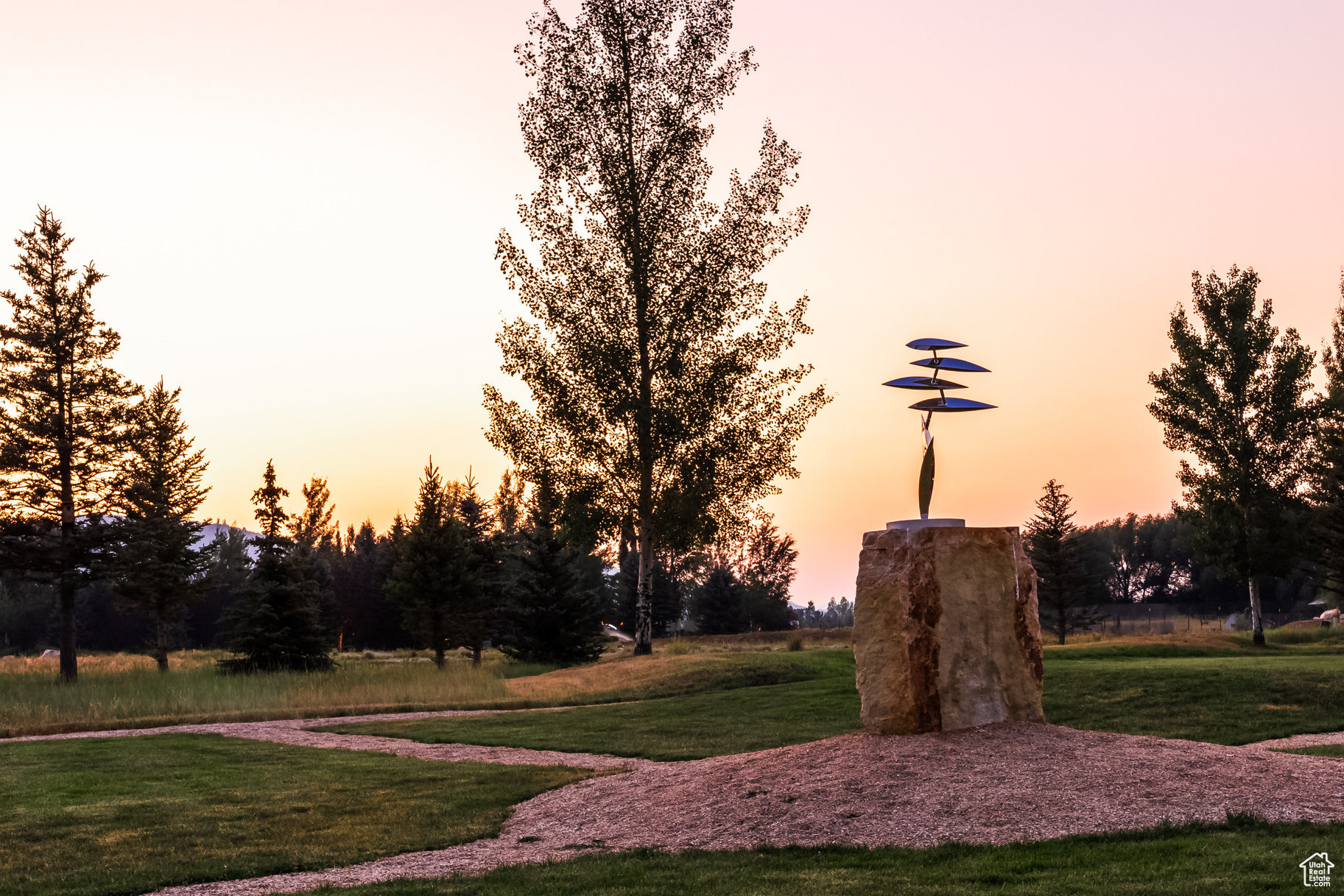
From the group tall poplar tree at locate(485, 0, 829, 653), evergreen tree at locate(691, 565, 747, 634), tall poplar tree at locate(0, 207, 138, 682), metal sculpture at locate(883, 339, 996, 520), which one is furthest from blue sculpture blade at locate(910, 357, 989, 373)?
evergreen tree at locate(691, 565, 747, 634)

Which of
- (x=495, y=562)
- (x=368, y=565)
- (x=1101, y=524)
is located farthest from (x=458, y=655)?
(x=1101, y=524)

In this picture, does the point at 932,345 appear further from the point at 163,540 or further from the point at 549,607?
the point at 163,540

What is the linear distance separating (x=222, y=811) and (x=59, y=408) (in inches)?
973

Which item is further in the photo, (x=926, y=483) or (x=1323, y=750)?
(x=1323, y=750)

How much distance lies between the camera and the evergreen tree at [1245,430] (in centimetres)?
3372

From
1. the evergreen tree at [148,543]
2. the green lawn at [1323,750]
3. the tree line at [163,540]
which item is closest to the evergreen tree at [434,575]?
the tree line at [163,540]

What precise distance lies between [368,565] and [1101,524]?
208ft

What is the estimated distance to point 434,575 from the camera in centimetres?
3077

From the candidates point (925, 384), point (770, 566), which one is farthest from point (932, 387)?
point (770, 566)

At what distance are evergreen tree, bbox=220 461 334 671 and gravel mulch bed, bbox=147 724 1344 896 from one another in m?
21.9

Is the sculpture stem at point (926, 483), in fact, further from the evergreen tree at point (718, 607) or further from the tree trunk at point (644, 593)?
the evergreen tree at point (718, 607)

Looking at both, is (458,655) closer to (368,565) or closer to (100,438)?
(100,438)

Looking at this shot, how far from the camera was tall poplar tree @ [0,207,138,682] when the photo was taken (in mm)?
29062

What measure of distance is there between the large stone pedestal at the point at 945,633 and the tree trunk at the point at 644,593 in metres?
15.9
